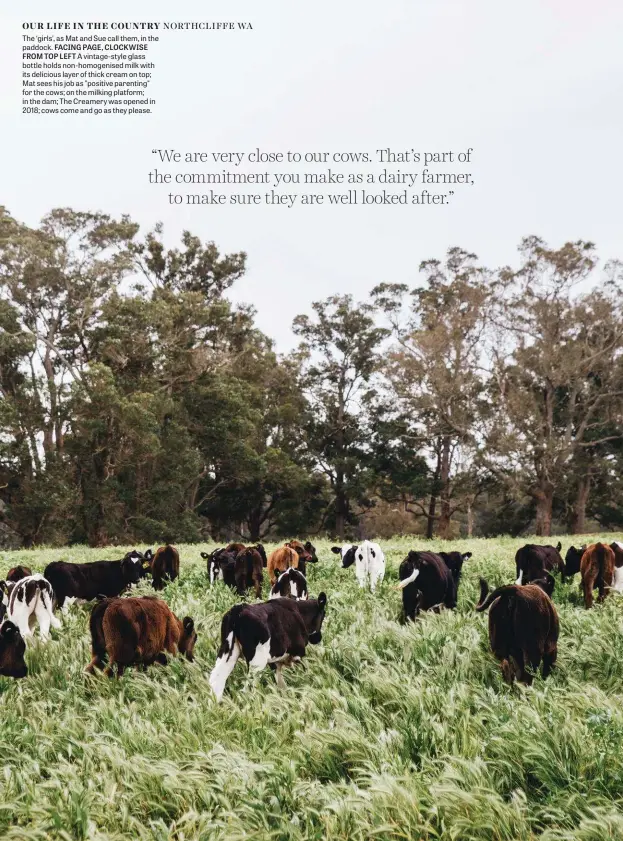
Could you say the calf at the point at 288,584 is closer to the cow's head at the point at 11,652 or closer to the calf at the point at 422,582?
the calf at the point at 422,582

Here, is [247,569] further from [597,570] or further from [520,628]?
[520,628]

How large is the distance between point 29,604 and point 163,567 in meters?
3.73

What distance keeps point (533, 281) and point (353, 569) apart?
25.6m

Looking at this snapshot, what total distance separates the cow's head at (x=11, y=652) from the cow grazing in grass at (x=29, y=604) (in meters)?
1.40

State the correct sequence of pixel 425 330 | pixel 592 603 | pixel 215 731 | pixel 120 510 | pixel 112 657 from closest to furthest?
pixel 215 731, pixel 112 657, pixel 592 603, pixel 120 510, pixel 425 330

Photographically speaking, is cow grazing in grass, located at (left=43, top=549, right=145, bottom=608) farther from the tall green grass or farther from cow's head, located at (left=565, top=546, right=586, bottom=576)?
cow's head, located at (left=565, top=546, right=586, bottom=576)

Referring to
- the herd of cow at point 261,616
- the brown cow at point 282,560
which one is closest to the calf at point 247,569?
the brown cow at point 282,560

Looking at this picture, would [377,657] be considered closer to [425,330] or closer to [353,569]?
[353,569]

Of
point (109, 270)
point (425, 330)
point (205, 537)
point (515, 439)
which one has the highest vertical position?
point (109, 270)

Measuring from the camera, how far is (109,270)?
3400 cm

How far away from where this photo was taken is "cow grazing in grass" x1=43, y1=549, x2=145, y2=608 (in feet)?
29.7

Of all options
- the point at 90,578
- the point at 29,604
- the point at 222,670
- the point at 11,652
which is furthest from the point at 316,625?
the point at 90,578

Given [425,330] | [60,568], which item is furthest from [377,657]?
[425,330]

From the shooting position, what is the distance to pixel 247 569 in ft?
33.1
